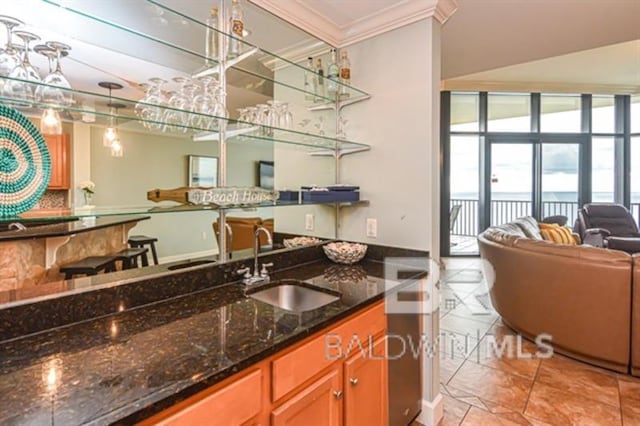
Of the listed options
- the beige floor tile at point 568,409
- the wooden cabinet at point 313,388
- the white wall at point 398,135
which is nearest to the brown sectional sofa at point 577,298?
the beige floor tile at point 568,409

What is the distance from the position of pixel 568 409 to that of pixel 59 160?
299 centimetres

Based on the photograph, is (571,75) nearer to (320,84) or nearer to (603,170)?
(603,170)

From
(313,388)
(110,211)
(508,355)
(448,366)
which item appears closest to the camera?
(313,388)

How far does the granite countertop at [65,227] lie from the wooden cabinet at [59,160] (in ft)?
0.48

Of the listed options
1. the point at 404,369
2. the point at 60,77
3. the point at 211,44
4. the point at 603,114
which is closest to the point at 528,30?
the point at 211,44

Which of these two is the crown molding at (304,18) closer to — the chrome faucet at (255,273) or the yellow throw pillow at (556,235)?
the chrome faucet at (255,273)

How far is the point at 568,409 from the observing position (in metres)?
2.10

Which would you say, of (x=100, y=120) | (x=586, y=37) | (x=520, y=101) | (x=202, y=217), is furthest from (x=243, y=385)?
(x=520, y=101)

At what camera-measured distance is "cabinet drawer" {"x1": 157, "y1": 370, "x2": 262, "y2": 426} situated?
0.85 m

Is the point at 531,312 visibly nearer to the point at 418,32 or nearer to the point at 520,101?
the point at 418,32

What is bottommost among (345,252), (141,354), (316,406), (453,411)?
(453,411)

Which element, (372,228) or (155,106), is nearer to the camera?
(155,106)

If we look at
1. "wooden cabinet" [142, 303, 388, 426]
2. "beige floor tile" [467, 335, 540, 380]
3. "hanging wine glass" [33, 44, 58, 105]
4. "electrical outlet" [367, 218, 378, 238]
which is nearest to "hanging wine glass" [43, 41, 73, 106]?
"hanging wine glass" [33, 44, 58, 105]

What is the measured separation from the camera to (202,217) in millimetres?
1751
